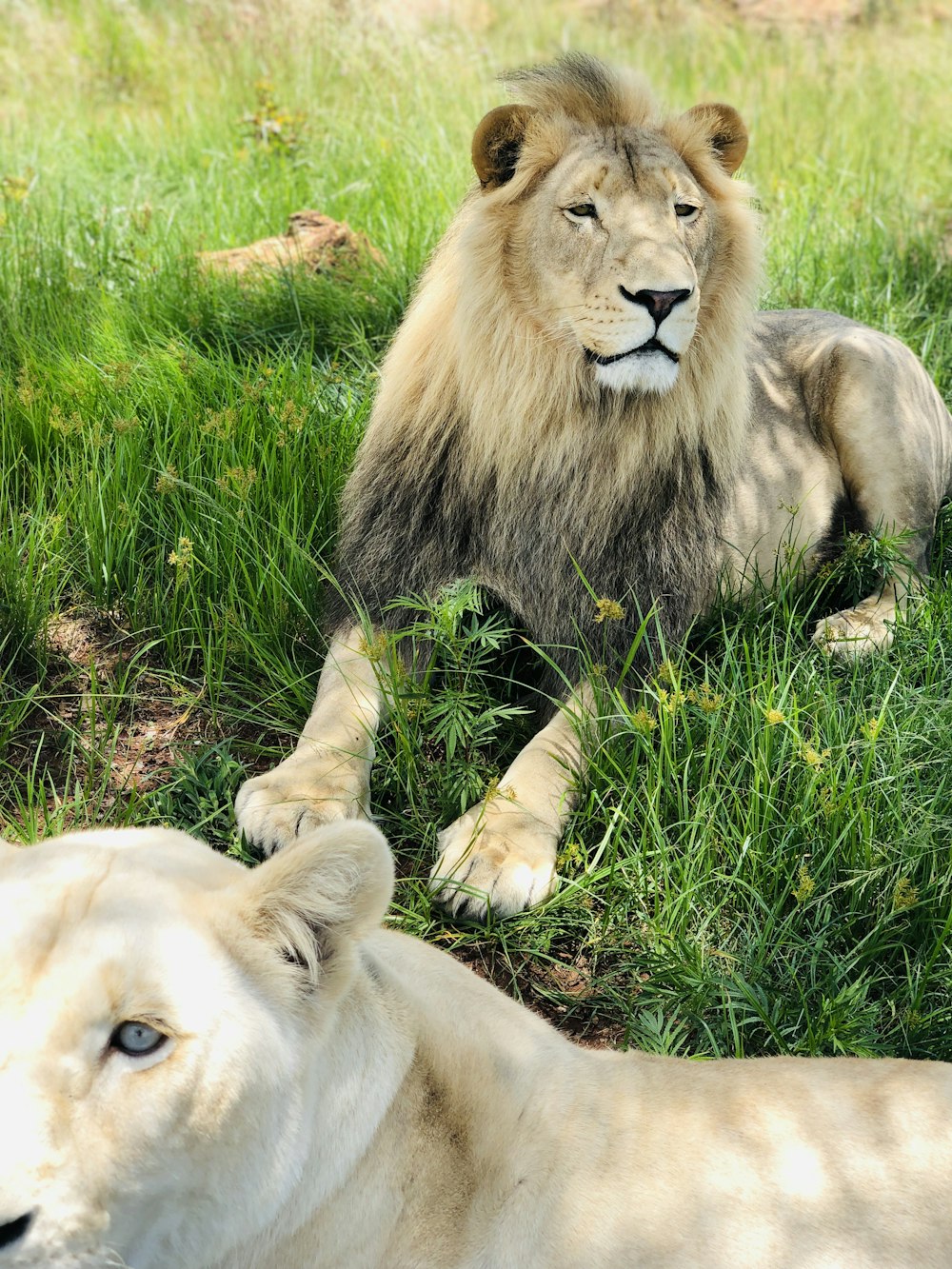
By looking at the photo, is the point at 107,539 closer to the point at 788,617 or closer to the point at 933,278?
the point at 788,617

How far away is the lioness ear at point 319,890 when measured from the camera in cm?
162

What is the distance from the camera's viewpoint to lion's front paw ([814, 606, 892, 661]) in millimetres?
3314

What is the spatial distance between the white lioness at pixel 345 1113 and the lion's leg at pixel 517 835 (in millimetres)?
617

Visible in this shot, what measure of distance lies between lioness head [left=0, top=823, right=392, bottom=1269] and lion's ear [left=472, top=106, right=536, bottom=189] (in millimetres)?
1983

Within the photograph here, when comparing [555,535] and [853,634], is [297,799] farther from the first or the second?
[853,634]

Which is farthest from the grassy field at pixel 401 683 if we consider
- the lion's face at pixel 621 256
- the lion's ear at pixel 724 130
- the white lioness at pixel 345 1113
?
the lion's ear at pixel 724 130

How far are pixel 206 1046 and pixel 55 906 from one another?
246 millimetres

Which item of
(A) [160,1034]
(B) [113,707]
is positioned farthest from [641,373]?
(A) [160,1034]

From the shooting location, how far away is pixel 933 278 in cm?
552

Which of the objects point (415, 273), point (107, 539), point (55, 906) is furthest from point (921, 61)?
point (55, 906)

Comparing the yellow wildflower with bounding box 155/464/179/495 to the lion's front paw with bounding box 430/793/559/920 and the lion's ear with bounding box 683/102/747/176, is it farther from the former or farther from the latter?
the lion's ear with bounding box 683/102/747/176

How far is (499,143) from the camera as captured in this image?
3086mm

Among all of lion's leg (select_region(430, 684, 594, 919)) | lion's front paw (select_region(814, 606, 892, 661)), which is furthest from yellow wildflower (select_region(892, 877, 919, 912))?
lion's front paw (select_region(814, 606, 892, 661))

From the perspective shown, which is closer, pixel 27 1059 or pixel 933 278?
pixel 27 1059
